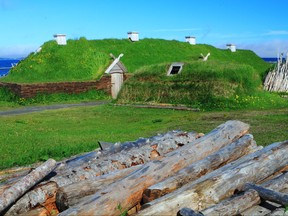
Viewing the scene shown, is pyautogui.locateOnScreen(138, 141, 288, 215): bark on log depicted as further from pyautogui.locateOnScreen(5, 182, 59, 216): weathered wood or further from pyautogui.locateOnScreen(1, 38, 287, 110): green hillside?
pyautogui.locateOnScreen(1, 38, 287, 110): green hillside

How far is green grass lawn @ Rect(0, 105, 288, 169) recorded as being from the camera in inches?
485

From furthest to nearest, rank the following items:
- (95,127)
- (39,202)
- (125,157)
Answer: (95,127) → (125,157) → (39,202)

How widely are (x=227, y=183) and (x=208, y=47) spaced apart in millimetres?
43220

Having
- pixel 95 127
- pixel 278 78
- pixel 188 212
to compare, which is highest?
pixel 278 78

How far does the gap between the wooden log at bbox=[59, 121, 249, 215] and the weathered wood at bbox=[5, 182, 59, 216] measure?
864mm

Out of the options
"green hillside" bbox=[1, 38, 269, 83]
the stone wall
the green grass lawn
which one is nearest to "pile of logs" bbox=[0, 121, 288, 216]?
the green grass lawn

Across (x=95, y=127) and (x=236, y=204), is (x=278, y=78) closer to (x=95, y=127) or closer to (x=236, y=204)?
(x=95, y=127)

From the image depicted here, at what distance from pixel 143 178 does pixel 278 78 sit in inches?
1111

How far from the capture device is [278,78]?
32438 mm

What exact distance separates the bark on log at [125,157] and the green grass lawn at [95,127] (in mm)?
3611

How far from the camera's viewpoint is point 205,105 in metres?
23.0

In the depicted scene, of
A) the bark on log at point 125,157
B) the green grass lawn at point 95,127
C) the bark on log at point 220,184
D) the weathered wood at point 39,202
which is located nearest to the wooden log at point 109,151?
the bark on log at point 125,157

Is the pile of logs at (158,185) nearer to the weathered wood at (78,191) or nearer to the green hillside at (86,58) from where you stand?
the weathered wood at (78,191)

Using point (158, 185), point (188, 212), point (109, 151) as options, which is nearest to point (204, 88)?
point (109, 151)
